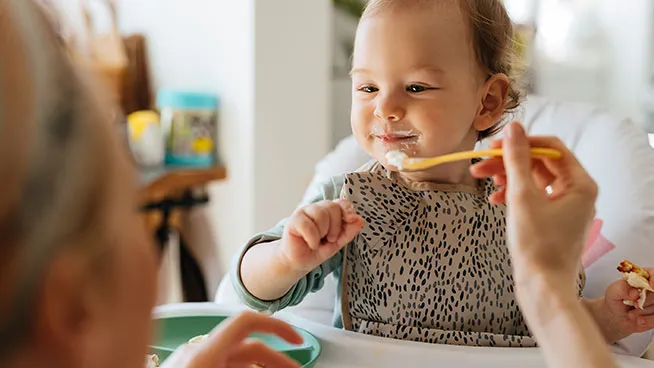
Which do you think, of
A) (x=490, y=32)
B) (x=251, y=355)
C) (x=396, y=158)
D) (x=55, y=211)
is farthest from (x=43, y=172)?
(x=490, y=32)

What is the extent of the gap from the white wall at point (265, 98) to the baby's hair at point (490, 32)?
1.06 m

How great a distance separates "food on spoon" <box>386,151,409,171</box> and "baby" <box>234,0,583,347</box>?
0.08 ft

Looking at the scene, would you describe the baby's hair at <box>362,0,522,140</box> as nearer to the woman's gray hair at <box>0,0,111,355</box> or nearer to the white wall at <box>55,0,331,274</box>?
the woman's gray hair at <box>0,0,111,355</box>

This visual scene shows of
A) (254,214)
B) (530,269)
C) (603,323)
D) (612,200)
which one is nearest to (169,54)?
(254,214)

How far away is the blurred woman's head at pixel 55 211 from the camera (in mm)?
322

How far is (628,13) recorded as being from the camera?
12.0 feet

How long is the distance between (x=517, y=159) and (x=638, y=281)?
1.24ft

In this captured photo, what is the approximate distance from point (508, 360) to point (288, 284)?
245mm

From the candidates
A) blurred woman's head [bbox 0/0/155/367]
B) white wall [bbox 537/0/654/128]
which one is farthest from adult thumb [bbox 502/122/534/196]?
white wall [bbox 537/0/654/128]

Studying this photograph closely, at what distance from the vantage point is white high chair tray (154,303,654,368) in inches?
33.2

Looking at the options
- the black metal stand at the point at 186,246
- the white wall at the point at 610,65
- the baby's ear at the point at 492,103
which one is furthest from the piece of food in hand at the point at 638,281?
the white wall at the point at 610,65

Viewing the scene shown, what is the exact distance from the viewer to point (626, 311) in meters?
0.95

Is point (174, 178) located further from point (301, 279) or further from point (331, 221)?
point (331, 221)

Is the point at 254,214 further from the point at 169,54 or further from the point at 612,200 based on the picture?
the point at 612,200
